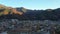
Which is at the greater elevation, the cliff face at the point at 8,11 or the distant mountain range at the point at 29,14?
the cliff face at the point at 8,11

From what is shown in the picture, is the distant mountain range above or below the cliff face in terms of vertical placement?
below

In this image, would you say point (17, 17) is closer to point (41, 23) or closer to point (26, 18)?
point (26, 18)

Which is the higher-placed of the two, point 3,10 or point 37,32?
point 3,10

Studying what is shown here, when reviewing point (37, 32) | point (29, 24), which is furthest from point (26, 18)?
point (37, 32)

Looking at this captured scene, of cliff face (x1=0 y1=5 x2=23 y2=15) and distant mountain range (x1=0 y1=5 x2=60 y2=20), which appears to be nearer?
distant mountain range (x1=0 y1=5 x2=60 y2=20)

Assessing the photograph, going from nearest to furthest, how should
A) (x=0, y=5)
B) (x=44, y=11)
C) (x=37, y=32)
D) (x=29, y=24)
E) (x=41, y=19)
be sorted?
(x=37, y=32) → (x=29, y=24) → (x=41, y=19) → (x=44, y=11) → (x=0, y=5)

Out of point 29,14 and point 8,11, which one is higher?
point 8,11

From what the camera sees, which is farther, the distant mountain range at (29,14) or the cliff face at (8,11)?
the cliff face at (8,11)

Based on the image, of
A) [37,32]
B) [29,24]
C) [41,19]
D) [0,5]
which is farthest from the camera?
[0,5]
